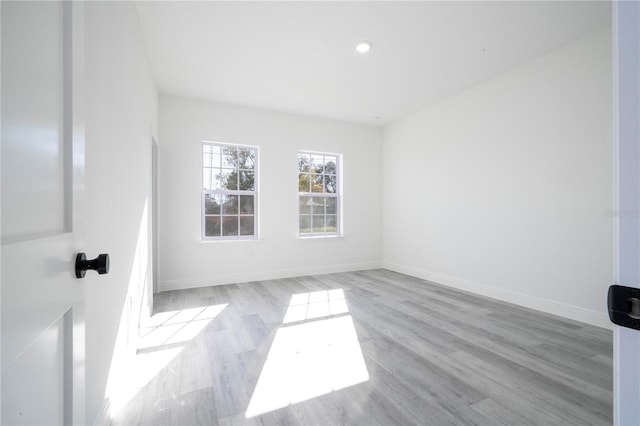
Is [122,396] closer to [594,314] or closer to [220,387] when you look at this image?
[220,387]

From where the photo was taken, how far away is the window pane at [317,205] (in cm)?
544

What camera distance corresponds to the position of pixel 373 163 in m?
5.87

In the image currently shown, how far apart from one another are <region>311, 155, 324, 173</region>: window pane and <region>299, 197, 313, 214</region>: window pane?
553 mm

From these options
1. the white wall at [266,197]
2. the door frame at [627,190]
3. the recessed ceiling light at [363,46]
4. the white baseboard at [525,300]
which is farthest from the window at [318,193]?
the door frame at [627,190]

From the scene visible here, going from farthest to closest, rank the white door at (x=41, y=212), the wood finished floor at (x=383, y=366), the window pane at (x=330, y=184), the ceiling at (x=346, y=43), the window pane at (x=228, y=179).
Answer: the window pane at (x=330, y=184)
the window pane at (x=228, y=179)
the ceiling at (x=346, y=43)
the wood finished floor at (x=383, y=366)
the white door at (x=41, y=212)

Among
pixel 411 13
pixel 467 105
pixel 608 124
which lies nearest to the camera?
pixel 411 13

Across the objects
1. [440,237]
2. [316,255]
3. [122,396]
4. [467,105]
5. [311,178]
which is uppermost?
[467,105]

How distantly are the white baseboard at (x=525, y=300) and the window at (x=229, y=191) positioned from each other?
10.1 ft

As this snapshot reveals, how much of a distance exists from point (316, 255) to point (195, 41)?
3.63 meters

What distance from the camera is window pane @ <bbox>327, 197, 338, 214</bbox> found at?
559 cm

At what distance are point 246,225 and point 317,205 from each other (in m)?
1.36

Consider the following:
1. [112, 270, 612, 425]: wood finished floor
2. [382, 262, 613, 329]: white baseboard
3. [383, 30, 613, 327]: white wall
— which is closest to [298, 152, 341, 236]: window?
[383, 30, 613, 327]: white wall

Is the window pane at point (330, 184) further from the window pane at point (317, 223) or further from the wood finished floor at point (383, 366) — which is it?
the wood finished floor at point (383, 366)

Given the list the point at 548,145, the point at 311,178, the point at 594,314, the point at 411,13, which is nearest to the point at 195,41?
the point at 411,13
